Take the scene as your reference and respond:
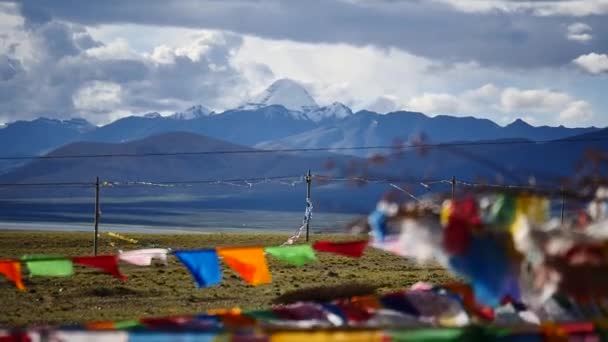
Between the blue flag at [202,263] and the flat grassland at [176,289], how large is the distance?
502 cm

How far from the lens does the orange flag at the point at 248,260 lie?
952cm

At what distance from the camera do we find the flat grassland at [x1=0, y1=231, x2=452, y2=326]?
17016mm

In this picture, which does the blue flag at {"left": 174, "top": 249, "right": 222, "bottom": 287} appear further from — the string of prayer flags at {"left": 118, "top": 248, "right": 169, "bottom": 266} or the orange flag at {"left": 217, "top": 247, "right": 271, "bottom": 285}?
the string of prayer flags at {"left": 118, "top": 248, "right": 169, "bottom": 266}

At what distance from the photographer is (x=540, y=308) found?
697cm

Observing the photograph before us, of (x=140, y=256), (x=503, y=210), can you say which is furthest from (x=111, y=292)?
(x=503, y=210)

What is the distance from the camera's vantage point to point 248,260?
972 centimetres

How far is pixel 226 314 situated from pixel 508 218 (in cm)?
215

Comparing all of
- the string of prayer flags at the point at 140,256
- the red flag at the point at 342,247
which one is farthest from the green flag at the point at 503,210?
the string of prayer flags at the point at 140,256

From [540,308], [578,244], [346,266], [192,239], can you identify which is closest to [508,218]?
[578,244]

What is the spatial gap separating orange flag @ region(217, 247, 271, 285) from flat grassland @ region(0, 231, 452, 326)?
466 centimetres

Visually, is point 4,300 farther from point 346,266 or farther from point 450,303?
point 450,303

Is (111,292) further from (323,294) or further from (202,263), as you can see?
(202,263)

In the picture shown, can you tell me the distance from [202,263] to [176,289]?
11344mm

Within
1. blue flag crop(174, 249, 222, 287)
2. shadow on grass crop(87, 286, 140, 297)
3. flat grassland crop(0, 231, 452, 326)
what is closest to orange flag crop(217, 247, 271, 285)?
blue flag crop(174, 249, 222, 287)
